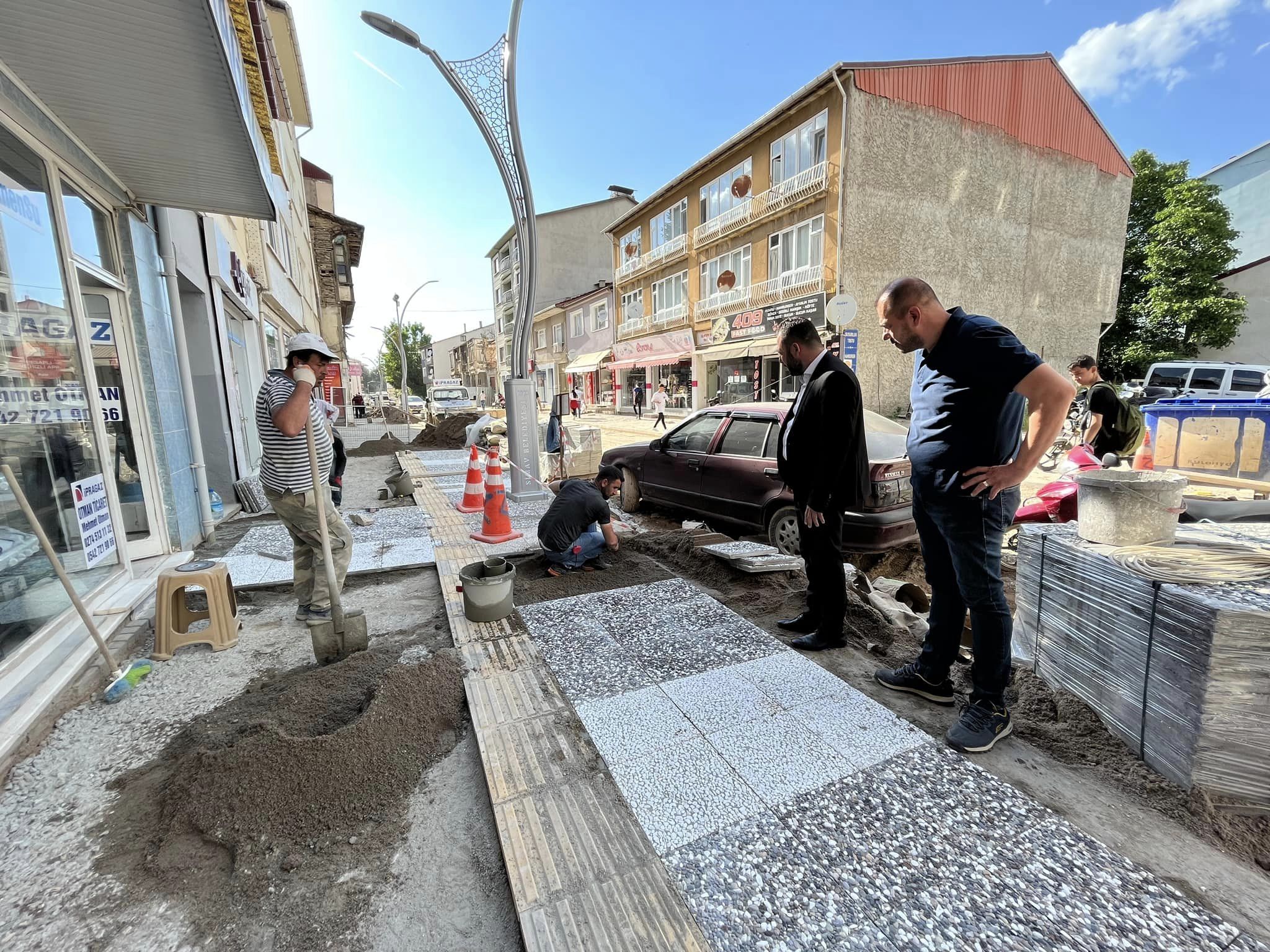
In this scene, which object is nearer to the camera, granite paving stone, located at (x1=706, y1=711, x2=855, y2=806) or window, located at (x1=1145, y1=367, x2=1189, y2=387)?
granite paving stone, located at (x1=706, y1=711, x2=855, y2=806)

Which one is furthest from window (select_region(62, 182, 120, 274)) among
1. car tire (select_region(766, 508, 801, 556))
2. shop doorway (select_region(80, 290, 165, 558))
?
car tire (select_region(766, 508, 801, 556))

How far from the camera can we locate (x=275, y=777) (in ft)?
6.88

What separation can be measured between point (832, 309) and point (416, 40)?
661 cm

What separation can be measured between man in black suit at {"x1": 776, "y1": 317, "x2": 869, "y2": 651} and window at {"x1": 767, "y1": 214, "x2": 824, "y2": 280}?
17.1m

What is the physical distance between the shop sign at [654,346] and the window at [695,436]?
19.6 meters

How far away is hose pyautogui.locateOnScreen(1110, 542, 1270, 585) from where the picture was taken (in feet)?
6.64

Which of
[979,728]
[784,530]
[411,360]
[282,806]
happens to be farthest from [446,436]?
[411,360]

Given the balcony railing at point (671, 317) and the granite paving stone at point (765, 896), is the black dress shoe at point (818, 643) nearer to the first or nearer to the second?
the granite paving stone at point (765, 896)

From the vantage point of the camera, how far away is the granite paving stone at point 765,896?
1506 millimetres

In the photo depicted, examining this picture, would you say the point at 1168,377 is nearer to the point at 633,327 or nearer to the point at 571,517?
the point at 571,517

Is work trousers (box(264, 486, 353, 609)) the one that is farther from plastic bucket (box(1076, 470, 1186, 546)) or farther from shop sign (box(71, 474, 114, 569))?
plastic bucket (box(1076, 470, 1186, 546))

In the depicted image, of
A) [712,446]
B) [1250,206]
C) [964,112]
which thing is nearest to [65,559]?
[712,446]

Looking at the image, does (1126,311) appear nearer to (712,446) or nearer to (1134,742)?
(712,446)

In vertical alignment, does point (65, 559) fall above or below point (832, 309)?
below
